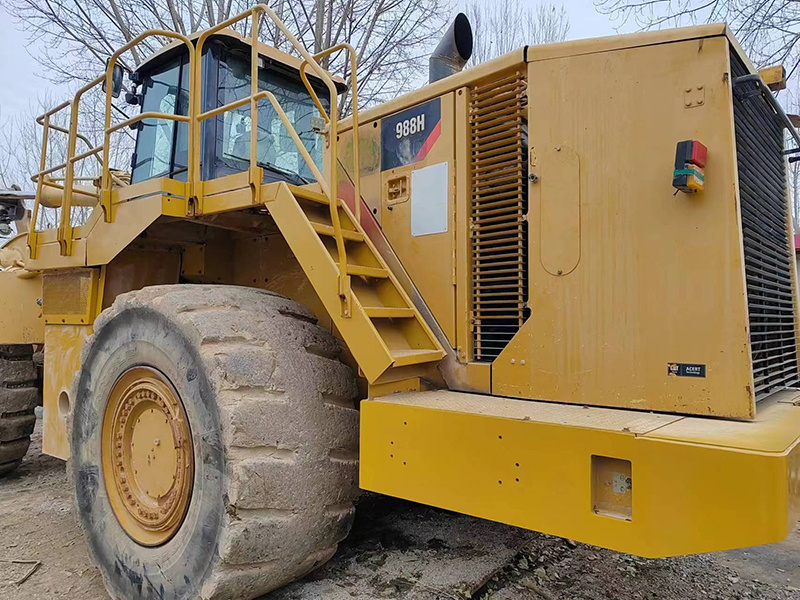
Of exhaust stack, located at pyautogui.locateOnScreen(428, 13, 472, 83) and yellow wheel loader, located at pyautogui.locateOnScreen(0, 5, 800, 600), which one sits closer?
yellow wheel loader, located at pyautogui.locateOnScreen(0, 5, 800, 600)

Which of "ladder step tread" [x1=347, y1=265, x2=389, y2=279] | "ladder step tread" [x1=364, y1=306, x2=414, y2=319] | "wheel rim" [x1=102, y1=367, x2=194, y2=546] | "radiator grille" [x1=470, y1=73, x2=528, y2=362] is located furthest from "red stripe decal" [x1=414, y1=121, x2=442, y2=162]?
"wheel rim" [x1=102, y1=367, x2=194, y2=546]

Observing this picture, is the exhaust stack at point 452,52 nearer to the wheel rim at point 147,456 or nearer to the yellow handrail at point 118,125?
the yellow handrail at point 118,125

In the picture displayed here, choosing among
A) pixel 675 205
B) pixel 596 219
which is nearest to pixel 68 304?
pixel 596 219

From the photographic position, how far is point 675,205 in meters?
2.32

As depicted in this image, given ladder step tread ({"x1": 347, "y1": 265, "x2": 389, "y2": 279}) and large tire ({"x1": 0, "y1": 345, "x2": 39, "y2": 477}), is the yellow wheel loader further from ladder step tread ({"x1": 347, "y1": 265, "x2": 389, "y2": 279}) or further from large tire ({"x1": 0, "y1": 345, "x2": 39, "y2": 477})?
large tire ({"x1": 0, "y1": 345, "x2": 39, "y2": 477})

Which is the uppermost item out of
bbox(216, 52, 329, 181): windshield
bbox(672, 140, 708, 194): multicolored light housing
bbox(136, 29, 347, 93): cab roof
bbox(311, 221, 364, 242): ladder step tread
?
bbox(136, 29, 347, 93): cab roof

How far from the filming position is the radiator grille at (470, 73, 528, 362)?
2.77m

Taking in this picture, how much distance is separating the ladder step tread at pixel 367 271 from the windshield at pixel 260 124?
1264 mm

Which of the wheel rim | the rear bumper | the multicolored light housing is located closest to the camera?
the rear bumper

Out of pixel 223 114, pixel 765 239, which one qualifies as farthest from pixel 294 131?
pixel 765 239

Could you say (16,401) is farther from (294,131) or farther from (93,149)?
(294,131)

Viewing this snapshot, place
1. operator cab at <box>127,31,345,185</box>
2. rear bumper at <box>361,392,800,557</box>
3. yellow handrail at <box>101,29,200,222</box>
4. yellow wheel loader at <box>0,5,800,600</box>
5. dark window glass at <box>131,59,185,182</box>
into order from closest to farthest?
1. rear bumper at <box>361,392,800,557</box>
2. yellow wheel loader at <box>0,5,800,600</box>
3. yellow handrail at <box>101,29,200,222</box>
4. operator cab at <box>127,31,345,185</box>
5. dark window glass at <box>131,59,185,182</box>

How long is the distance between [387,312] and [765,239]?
1.69 m

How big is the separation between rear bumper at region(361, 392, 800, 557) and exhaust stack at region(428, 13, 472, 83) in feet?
6.63
